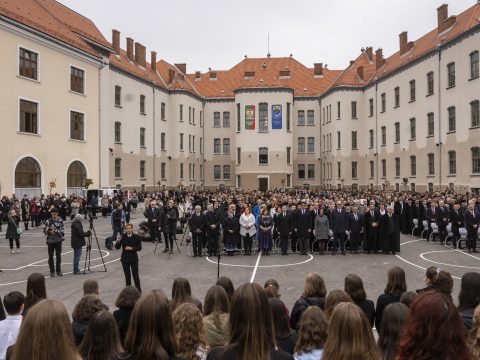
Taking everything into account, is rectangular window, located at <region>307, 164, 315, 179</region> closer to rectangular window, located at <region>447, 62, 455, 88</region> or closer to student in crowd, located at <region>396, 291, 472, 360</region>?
rectangular window, located at <region>447, 62, 455, 88</region>

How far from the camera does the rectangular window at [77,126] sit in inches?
1444

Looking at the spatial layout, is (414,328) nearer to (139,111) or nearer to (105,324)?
(105,324)

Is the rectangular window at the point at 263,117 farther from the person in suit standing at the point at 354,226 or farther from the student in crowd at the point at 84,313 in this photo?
the student in crowd at the point at 84,313

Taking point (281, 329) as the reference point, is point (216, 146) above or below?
above

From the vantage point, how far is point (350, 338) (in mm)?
3500

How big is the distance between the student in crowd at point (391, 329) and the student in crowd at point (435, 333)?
146 centimetres

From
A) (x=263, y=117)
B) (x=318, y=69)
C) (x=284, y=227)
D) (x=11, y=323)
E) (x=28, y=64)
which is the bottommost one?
(x=284, y=227)

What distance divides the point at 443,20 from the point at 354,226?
3056 centimetres

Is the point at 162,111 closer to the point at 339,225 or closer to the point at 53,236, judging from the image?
the point at 339,225

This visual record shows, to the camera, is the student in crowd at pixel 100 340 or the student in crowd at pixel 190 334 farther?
the student in crowd at pixel 190 334

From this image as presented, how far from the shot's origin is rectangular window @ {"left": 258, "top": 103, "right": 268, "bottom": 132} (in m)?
59.4

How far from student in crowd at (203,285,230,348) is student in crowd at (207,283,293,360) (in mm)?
1193

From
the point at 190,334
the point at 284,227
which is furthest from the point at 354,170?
the point at 190,334

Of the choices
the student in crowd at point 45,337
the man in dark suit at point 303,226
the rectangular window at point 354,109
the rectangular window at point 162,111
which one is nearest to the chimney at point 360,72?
the rectangular window at point 354,109
